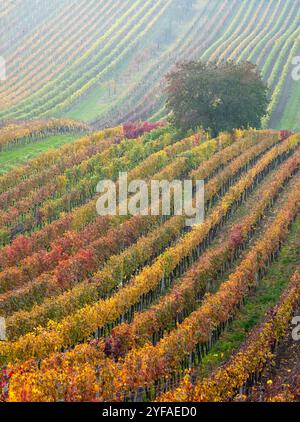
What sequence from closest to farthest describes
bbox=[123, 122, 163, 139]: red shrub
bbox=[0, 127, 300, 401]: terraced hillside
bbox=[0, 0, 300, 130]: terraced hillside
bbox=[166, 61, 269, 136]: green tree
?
bbox=[0, 127, 300, 401]: terraced hillside, bbox=[166, 61, 269, 136]: green tree, bbox=[123, 122, 163, 139]: red shrub, bbox=[0, 0, 300, 130]: terraced hillside

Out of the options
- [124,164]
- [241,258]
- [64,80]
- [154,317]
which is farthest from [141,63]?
[154,317]

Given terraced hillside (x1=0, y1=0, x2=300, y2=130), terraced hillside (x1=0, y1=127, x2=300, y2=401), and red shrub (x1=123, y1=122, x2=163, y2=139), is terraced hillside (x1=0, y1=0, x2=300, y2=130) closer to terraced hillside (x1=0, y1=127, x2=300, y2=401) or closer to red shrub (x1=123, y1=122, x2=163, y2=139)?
red shrub (x1=123, y1=122, x2=163, y2=139)

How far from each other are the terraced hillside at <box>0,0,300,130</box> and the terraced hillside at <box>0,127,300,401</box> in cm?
3149

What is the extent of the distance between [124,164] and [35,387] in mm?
34584

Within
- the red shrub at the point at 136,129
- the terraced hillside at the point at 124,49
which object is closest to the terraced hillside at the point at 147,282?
the red shrub at the point at 136,129

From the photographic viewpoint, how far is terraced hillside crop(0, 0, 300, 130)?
9169cm

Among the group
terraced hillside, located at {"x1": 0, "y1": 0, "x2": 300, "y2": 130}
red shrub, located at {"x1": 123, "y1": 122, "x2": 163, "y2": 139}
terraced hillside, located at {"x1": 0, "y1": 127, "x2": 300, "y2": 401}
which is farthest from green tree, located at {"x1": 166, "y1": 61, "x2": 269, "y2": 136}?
terraced hillside, located at {"x1": 0, "y1": 0, "x2": 300, "y2": 130}

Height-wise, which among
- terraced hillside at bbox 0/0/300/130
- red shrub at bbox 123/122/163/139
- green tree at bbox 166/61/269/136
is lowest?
red shrub at bbox 123/122/163/139

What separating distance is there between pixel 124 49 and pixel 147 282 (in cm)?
8760

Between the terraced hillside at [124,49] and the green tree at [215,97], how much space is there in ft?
45.1

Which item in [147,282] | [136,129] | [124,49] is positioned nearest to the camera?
[147,282]

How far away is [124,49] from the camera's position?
113 m

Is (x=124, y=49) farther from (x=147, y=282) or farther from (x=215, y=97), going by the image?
(x=147, y=282)

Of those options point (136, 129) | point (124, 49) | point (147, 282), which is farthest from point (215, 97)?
point (124, 49)
